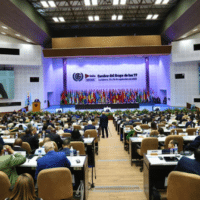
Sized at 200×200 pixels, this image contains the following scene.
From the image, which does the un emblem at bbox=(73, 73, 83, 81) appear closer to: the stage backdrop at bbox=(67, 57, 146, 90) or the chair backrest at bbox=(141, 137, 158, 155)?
the stage backdrop at bbox=(67, 57, 146, 90)

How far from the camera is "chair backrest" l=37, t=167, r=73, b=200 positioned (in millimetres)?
2908

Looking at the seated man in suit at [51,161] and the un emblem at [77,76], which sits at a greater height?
the un emblem at [77,76]

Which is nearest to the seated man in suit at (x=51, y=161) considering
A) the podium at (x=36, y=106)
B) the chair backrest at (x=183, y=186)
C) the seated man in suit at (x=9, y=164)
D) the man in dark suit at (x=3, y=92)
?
the seated man in suit at (x=9, y=164)

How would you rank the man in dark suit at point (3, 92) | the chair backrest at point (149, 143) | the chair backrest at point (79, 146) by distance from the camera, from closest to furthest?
the chair backrest at point (79, 146)
the chair backrest at point (149, 143)
the man in dark suit at point (3, 92)

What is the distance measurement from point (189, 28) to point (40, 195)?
53.9ft

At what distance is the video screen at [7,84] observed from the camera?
2005 centimetres

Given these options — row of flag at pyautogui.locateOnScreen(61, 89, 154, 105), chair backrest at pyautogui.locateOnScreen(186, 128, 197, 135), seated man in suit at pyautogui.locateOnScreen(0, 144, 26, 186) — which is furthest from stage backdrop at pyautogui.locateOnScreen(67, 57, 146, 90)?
seated man in suit at pyautogui.locateOnScreen(0, 144, 26, 186)

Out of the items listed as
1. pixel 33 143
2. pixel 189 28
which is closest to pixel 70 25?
pixel 189 28

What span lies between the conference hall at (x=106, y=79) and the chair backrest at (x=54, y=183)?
2.36ft

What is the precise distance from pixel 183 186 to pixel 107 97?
20.8 meters

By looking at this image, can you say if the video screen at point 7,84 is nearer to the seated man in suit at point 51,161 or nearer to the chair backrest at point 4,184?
the seated man in suit at point 51,161

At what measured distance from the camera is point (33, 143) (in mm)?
5766

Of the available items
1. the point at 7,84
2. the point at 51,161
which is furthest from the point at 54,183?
the point at 7,84

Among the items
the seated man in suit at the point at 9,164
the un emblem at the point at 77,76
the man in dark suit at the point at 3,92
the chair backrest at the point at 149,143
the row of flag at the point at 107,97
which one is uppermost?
the un emblem at the point at 77,76
